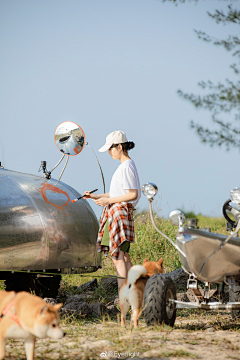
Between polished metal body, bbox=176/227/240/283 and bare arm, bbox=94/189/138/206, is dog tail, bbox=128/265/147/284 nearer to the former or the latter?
polished metal body, bbox=176/227/240/283

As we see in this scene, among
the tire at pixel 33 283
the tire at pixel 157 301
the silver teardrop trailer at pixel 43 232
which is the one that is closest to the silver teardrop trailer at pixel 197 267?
the tire at pixel 157 301

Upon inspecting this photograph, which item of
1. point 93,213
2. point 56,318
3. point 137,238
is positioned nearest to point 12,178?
point 93,213

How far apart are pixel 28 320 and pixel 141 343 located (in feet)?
→ 3.82

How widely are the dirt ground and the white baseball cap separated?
70.8 inches

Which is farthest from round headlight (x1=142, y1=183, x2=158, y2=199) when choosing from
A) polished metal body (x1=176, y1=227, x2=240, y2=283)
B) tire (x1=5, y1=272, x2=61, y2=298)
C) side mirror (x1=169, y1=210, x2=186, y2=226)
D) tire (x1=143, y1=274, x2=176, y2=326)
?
tire (x1=5, y1=272, x2=61, y2=298)

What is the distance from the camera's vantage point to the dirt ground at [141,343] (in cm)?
289

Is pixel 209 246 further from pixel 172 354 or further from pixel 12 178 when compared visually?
pixel 12 178

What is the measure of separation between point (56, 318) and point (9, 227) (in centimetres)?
230

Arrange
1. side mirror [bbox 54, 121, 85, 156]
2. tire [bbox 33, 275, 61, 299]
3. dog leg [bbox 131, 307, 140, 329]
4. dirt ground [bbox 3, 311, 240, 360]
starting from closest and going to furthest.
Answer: dirt ground [bbox 3, 311, 240, 360] < dog leg [bbox 131, 307, 140, 329] < side mirror [bbox 54, 121, 85, 156] < tire [bbox 33, 275, 61, 299]

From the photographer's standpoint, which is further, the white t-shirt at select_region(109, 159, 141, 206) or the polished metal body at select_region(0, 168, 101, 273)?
the polished metal body at select_region(0, 168, 101, 273)

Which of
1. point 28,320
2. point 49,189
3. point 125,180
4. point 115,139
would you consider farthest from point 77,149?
point 28,320

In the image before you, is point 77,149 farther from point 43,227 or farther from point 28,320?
point 28,320

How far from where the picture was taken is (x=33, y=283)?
16.7 ft

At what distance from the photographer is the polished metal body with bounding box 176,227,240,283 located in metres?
3.32
